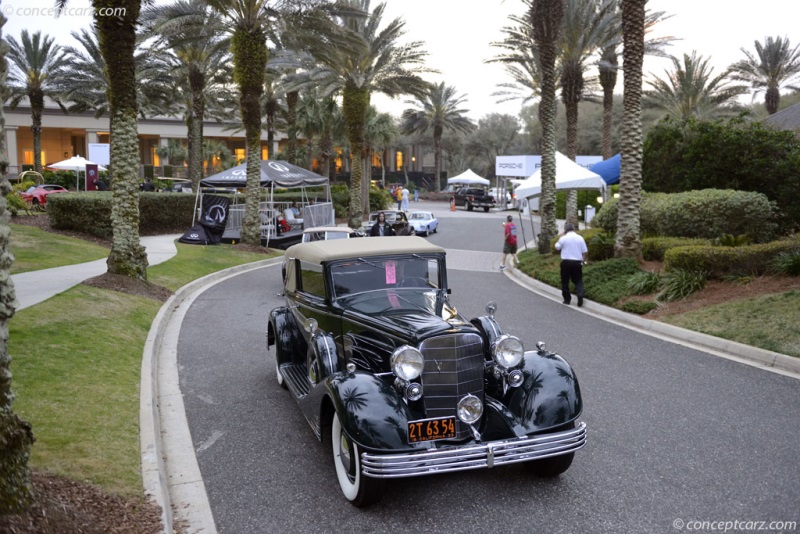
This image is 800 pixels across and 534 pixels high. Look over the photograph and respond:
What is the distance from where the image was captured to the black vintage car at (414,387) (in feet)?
14.8

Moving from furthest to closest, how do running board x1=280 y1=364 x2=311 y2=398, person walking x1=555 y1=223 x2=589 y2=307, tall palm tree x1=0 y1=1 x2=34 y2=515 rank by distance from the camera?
person walking x1=555 y1=223 x2=589 y2=307 → running board x1=280 y1=364 x2=311 y2=398 → tall palm tree x1=0 y1=1 x2=34 y2=515

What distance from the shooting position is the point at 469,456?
14.5 ft

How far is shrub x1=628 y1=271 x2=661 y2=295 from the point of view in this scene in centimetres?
1265

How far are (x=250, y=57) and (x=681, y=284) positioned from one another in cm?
1557

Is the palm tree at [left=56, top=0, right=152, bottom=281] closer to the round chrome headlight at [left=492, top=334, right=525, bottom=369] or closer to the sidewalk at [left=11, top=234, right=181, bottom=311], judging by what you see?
the sidewalk at [left=11, top=234, right=181, bottom=311]

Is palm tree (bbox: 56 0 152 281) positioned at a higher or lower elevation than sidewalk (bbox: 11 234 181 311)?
higher

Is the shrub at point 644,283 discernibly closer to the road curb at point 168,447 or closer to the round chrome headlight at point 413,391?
the road curb at point 168,447

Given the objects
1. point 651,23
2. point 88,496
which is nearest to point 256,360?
point 88,496

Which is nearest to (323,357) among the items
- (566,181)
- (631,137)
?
(631,137)

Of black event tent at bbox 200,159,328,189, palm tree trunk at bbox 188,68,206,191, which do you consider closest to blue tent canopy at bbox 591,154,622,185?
black event tent at bbox 200,159,328,189

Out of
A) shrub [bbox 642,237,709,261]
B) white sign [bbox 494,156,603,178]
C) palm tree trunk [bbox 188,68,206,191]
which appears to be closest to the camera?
shrub [bbox 642,237,709,261]

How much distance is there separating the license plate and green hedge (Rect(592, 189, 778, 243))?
12.7m

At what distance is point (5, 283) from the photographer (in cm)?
359

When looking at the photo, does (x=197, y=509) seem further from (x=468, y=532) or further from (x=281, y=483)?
(x=468, y=532)
